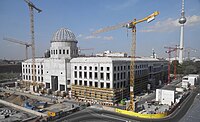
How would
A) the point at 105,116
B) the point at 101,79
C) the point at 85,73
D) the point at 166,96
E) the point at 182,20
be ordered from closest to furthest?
the point at 105,116 → the point at 166,96 → the point at 101,79 → the point at 85,73 → the point at 182,20

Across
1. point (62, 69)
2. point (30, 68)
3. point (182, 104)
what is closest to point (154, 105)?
point (182, 104)

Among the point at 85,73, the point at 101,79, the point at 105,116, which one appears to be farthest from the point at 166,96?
the point at 85,73

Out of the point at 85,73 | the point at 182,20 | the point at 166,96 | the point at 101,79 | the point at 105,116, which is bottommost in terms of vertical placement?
the point at 105,116

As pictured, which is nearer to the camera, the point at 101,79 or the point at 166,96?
the point at 166,96

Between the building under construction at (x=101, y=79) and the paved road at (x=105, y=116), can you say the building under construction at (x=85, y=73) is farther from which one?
the paved road at (x=105, y=116)

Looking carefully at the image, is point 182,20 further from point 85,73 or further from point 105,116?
A: point 105,116

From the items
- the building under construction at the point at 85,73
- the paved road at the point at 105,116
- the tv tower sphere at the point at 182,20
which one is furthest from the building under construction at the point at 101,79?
the tv tower sphere at the point at 182,20

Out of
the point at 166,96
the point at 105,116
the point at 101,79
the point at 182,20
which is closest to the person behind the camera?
the point at 105,116

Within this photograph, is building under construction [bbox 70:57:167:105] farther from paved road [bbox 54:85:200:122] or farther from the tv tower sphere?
the tv tower sphere

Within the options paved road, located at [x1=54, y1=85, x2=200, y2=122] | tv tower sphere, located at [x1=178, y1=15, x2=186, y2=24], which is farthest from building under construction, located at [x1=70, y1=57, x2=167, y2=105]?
tv tower sphere, located at [x1=178, y1=15, x2=186, y2=24]

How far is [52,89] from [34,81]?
12.7 meters

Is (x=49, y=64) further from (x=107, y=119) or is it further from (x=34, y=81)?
(x=107, y=119)

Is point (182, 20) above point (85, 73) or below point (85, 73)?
above

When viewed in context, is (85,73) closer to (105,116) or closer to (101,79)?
(101,79)
